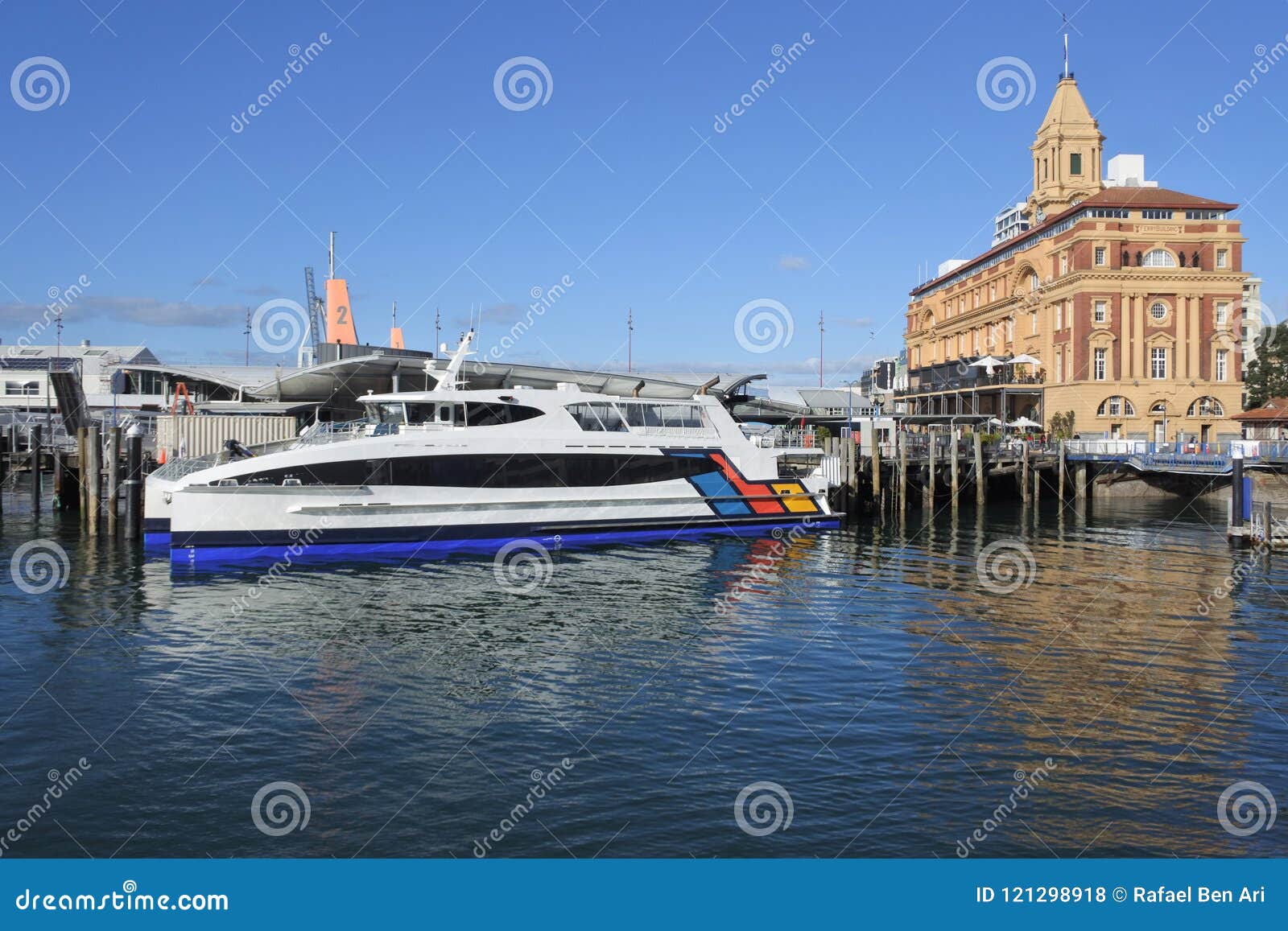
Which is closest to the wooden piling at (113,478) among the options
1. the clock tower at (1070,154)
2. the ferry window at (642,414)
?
the ferry window at (642,414)

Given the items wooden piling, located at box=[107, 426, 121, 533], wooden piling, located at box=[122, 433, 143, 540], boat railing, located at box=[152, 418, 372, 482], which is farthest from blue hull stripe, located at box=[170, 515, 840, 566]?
wooden piling, located at box=[107, 426, 121, 533]

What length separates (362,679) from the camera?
14.5m

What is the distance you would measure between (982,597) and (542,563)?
35.9 feet

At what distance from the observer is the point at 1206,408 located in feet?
191

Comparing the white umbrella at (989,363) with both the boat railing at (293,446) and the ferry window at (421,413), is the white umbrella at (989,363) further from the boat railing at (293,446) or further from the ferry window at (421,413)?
the boat railing at (293,446)

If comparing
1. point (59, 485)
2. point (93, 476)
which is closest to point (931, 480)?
point (93, 476)

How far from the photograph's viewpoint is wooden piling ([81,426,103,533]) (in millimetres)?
29016

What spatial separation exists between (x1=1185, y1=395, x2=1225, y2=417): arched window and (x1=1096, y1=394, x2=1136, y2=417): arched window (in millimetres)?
3304

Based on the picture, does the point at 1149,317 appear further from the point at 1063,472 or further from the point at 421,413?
the point at 421,413

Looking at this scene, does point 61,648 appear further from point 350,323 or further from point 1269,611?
point 350,323

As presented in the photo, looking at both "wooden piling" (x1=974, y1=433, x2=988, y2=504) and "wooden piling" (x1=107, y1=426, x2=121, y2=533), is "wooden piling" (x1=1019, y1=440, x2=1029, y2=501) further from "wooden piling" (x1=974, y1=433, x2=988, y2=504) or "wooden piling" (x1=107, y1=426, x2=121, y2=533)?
"wooden piling" (x1=107, y1=426, x2=121, y2=533)

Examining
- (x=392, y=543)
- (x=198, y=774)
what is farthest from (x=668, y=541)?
(x=198, y=774)

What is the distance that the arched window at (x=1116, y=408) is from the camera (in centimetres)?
5816

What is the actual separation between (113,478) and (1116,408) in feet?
171
